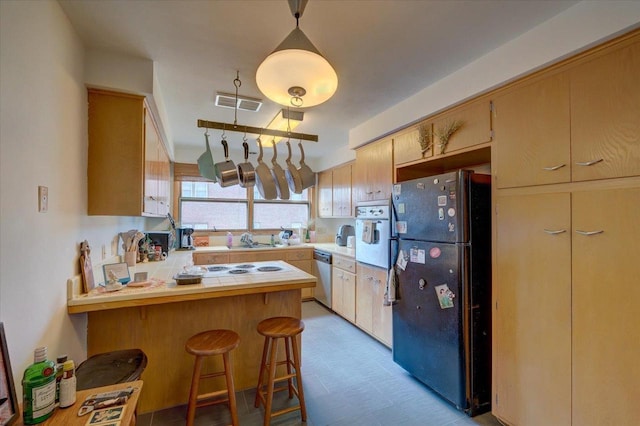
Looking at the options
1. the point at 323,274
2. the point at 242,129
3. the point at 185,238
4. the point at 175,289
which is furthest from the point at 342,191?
the point at 175,289

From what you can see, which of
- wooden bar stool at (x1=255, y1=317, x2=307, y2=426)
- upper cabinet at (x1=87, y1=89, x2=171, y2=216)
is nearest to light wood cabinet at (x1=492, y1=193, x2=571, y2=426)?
wooden bar stool at (x1=255, y1=317, x2=307, y2=426)

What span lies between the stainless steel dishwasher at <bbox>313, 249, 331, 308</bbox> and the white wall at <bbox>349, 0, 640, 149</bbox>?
2.29 m

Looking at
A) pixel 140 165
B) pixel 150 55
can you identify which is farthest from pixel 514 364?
pixel 150 55

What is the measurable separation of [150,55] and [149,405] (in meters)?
2.35

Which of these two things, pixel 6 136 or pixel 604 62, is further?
pixel 604 62

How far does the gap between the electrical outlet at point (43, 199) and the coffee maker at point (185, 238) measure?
9.45 ft

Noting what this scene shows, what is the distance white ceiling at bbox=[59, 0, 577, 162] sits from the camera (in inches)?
56.3

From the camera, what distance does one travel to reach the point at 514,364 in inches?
68.7

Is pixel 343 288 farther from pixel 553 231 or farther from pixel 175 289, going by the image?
pixel 553 231

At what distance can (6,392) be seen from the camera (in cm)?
85

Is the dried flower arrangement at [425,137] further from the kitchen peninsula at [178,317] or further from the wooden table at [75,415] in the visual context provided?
the wooden table at [75,415]

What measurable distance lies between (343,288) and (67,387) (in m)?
3.00

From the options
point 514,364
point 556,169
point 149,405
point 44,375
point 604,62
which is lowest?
point 149,405

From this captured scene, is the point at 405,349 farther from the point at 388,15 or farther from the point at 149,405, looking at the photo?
the point at 388,15
